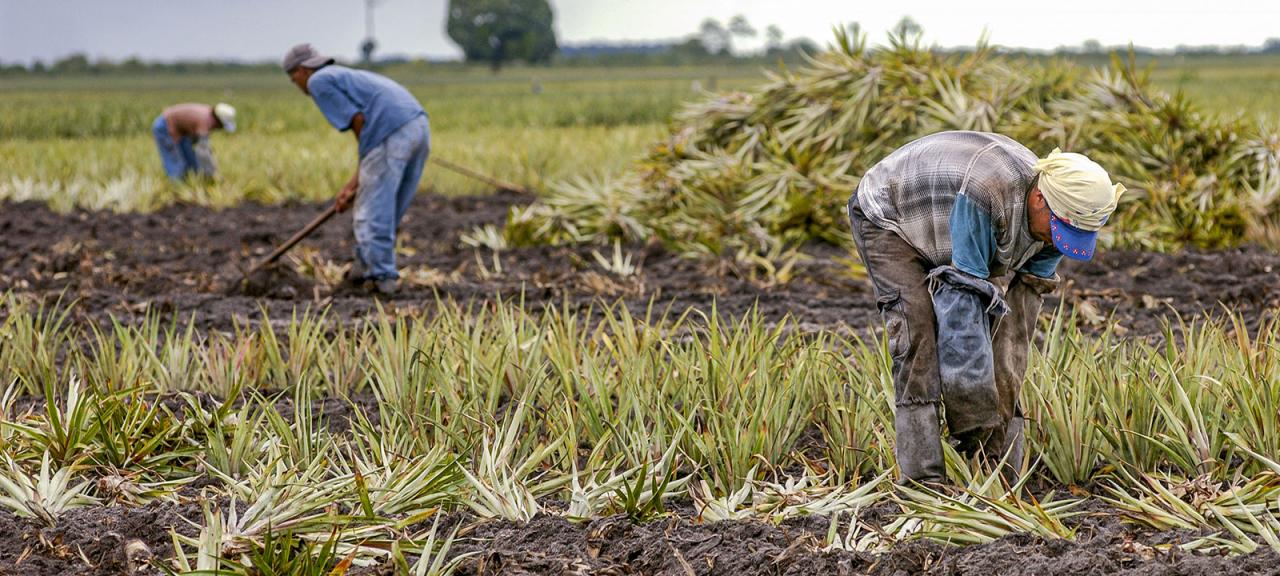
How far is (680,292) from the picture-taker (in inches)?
Result: 259

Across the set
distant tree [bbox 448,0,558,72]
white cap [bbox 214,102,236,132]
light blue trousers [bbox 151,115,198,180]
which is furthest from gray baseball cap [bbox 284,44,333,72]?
distant tree [bbox 448,0,558,72]

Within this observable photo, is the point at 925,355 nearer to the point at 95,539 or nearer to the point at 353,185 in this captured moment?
the point at 95,539

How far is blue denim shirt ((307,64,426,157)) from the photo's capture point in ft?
21.9

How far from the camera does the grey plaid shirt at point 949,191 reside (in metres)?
3.06

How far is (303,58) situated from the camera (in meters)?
Answer: 6.80

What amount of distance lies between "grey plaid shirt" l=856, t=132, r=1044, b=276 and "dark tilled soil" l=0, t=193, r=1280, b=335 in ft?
6.43

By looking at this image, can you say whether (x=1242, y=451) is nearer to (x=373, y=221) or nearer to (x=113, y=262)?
(x=373, y=221)

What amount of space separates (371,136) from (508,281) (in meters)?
1.17

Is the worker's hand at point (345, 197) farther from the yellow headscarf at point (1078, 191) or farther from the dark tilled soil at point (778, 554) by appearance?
the yellow headscarf at point (1078, 191)

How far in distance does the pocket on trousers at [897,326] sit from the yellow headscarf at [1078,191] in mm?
487

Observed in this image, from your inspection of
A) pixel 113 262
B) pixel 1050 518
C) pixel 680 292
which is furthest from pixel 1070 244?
pixel 113 262

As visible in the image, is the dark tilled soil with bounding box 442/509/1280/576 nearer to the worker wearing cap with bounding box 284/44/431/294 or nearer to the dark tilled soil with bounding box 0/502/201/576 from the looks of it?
the dark tilled soil with bounding box 0/502/201/576

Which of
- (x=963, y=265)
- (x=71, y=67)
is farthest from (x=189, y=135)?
(x=71, y=67)

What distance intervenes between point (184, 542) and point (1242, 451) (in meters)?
2.83
